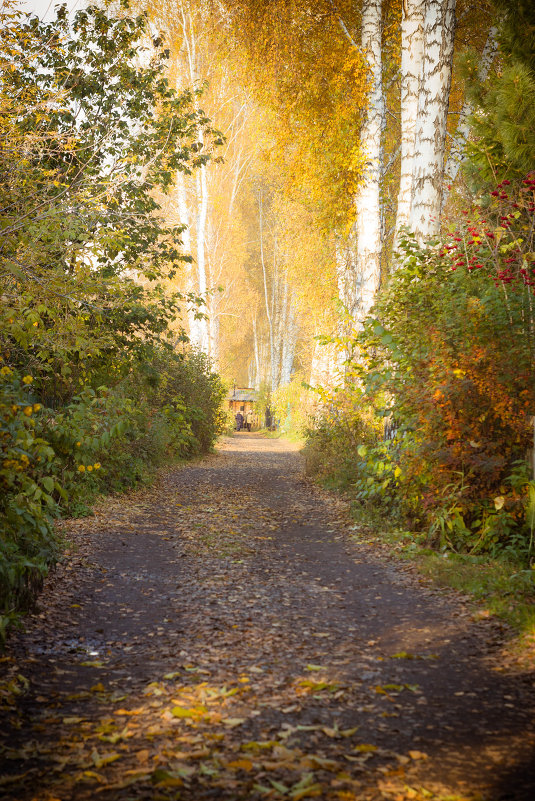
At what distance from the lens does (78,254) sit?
7512 mm

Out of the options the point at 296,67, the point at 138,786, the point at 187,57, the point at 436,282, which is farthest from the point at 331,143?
the point at 138,786

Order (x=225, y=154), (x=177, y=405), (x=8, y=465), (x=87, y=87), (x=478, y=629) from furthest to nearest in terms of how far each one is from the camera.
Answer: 1. (x=225, y=154)
2. (x=177, y=405)
3. (x=87, y=87)
4. (x=478, y=629)
5. (x=8, y=465)

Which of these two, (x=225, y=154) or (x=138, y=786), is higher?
(x=225, y=154)

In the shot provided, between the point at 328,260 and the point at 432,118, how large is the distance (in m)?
10.5

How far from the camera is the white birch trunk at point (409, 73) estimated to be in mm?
9430

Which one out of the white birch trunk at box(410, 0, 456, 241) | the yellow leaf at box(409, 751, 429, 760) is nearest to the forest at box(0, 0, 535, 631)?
the white birch trunk at box(410, 0, 456, 241)

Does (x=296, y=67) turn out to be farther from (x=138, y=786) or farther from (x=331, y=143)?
(x=138, y=786)

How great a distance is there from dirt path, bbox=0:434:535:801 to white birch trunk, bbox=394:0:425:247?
5667 mm

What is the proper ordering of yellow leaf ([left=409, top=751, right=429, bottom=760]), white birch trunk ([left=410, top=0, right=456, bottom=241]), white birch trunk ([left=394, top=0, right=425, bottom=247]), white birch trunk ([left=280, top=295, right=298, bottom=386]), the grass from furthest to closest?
white birch trunk ([left=280, top=295, right=298, bottom=386]), white birch trunk ([left=394, top=0, right=425, bottom=247]), white birch trunk ([left=410, top=0, right=456, bottom=241]), the grass, yellow leaf ([left=409, top=751, right=429, bottom=760])

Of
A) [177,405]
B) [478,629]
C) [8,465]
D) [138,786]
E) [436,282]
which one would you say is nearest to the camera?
[138,786]

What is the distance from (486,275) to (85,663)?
5.32 metres

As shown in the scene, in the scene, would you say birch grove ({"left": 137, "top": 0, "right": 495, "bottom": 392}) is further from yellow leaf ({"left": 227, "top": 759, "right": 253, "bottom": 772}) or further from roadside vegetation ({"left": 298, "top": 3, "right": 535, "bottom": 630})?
yellow leaf ({"left": 227, "top": 759, "right": 253, "bottom": 772})

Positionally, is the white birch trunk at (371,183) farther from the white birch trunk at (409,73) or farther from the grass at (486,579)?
the grass at (486,579)

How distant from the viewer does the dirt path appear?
2729 mm
